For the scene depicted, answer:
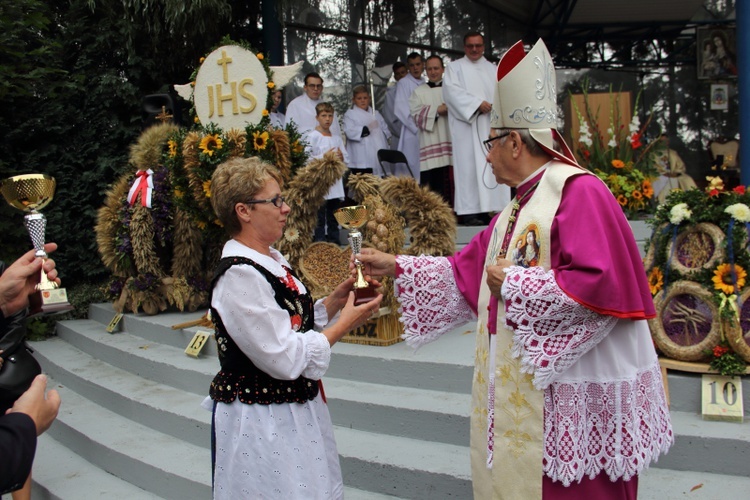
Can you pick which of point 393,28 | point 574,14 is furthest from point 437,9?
point 574,14

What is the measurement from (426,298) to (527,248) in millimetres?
577

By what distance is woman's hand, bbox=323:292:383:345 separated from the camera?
246cm

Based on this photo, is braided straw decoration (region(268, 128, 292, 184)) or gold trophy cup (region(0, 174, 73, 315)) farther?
braided straw decoration (region(268, 128, 292, 184))

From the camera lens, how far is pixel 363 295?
2648 millimetres

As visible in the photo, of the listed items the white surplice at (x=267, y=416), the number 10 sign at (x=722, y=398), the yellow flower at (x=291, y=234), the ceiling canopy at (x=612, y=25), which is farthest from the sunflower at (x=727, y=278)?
the ceiling canopy at (x=612, y=25)

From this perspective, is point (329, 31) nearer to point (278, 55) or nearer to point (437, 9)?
point (278, 55)

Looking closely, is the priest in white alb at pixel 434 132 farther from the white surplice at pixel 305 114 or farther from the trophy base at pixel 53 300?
the trophy base at pixel 53 300

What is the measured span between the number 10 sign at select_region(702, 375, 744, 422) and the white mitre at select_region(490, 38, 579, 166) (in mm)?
1781

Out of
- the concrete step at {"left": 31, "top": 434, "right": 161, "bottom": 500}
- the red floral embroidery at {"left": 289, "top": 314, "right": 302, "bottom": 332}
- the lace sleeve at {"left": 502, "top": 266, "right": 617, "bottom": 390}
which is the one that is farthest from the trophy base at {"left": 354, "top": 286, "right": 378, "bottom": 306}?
the concrete step at {"left": 31, "top": 434, "right": 161, "bottom": 500}

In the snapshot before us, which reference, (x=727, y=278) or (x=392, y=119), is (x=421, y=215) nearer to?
(x=727, y=278)

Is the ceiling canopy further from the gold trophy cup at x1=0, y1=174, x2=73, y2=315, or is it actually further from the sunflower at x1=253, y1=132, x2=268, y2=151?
the gold trophy cup at x1=0, y1=174, x2=73, y2=315

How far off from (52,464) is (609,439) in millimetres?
4188

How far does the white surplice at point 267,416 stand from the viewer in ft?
7.61

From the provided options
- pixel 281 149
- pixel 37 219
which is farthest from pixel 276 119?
pixel 37 219
